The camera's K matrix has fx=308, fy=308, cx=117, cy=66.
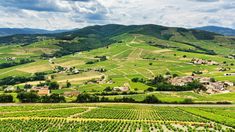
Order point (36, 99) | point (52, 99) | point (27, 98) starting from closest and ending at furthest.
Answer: point (27, 98)
point (36, 99)
point (52, 99)

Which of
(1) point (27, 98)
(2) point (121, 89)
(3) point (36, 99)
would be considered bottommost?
(3) point (36, 99)

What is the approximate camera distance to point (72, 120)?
11388 cm

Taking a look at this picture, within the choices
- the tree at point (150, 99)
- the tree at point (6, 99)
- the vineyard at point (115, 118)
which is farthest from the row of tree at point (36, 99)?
the tree at point (150, 99)

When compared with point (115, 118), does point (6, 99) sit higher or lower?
higher

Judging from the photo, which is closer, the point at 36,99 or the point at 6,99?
the point at 6,99

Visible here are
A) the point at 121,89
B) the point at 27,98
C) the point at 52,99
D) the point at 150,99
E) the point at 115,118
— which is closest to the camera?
the point at 115,118

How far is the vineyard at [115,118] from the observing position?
4085 inches

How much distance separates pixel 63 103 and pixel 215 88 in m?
97.1

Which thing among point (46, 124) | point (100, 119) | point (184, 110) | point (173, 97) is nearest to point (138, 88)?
point (173, 97)

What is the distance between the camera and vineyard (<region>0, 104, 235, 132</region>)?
4085 inches

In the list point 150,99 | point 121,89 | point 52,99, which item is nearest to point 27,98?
point 52,99

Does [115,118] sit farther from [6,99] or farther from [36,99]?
[6,99]

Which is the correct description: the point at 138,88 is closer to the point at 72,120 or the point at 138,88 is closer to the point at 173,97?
the point at 173,97

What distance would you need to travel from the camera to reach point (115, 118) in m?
119
